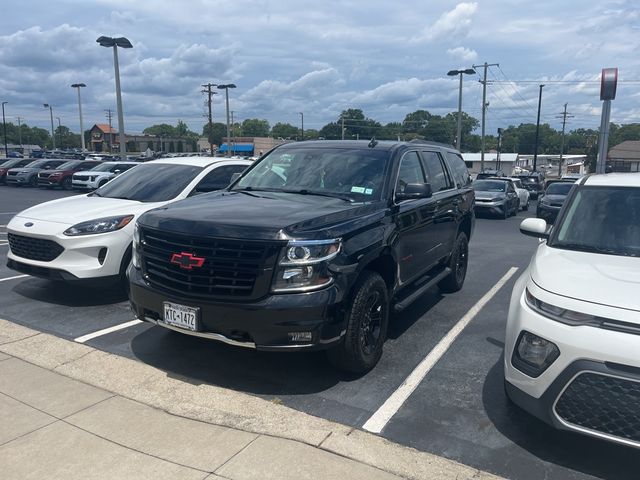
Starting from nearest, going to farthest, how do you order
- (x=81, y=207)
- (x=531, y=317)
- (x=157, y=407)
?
(x=531, y=317)
(x=157, y=407)
(x=81, y=207)

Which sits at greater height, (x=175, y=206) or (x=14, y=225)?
(x=175, y=206)

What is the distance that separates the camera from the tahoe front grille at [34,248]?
19.5ft

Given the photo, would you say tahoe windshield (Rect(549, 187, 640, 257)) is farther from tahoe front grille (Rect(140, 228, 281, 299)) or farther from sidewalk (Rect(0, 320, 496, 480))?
tahoe front grille (Rect(140, 228, 281, 299))

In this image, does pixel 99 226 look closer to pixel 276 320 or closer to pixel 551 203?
pixel 276 320

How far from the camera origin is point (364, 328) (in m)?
4.38

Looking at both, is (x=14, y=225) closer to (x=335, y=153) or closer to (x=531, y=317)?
(x=335, y=153)

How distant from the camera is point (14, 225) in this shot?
6.26 meters

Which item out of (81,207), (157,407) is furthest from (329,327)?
(81,207)

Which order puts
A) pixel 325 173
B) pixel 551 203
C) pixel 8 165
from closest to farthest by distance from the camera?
pixel 325 173 < pixel 551 203 < pixel 8 165

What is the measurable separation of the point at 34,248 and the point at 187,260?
120 inches

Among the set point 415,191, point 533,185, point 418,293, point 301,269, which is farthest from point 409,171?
point 533,185

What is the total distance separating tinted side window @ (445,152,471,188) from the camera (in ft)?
23.6

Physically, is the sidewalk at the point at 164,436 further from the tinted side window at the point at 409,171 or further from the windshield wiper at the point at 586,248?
the tinted side window at the point at 409,171

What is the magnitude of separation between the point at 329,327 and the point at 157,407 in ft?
4.52
